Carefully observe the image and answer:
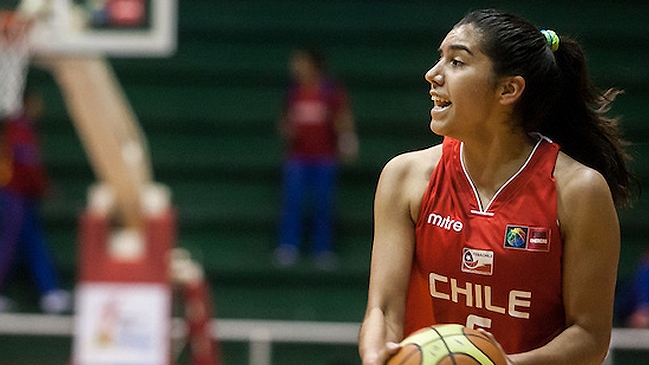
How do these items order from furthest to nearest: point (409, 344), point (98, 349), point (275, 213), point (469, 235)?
point (275, 213) → point (98, 349) → point (469, 235) → point (409, 344)

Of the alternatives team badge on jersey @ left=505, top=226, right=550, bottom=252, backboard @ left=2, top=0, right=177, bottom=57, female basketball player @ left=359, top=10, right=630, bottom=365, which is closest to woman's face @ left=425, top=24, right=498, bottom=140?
female basketball player @ left=359, top=10, right=630, bottom=365

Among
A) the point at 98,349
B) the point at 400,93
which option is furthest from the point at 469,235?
the point at 400,93

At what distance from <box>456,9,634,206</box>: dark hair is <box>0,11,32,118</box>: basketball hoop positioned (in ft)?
12.1

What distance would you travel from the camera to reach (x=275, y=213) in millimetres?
9289

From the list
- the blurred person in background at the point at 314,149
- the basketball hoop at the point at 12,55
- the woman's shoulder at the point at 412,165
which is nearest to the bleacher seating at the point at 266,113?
the blurred person in background at the point at 314,149

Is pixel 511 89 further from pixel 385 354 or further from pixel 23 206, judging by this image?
pixel 23 206

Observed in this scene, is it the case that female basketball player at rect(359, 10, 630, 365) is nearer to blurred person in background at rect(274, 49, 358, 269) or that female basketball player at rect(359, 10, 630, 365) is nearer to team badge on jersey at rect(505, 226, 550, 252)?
team badge on jersey at rect(505, 226, 550, 252)

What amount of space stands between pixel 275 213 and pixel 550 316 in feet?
21.8

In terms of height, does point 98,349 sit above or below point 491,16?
below

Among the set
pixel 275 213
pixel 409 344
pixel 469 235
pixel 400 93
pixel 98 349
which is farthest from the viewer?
pixel 400 93

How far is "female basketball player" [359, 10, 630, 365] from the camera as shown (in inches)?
104

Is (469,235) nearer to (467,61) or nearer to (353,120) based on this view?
(467,61)

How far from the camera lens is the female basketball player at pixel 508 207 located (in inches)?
104

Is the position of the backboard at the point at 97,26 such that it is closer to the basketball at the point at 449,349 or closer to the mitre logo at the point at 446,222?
the mitre logo at the point at 446,222
